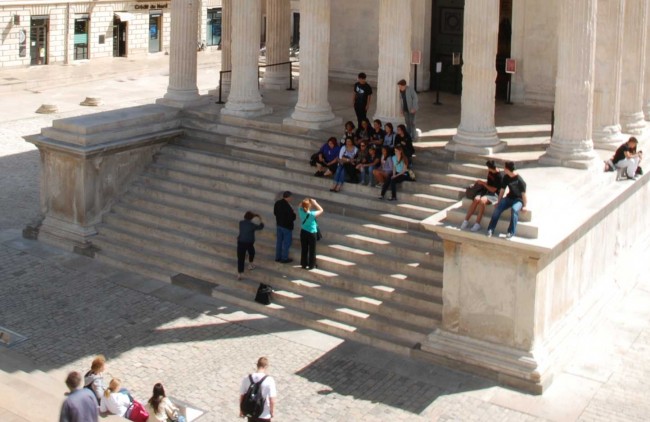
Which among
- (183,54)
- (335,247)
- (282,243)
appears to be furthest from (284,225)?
(183,54)

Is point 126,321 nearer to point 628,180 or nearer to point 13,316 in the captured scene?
point 13,316

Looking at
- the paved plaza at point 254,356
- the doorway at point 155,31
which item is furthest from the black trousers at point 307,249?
the doorway at point 155,31

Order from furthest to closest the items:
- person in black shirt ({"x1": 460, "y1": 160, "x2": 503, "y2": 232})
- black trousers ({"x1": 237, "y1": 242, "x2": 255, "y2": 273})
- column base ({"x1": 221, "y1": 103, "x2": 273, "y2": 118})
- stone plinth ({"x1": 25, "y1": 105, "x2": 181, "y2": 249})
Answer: column base ({"x1": 221, "y1": 103, "x2": 273, "y2": 118})
stone plinth ({"x1": 25, "y1": 105, "x2": 181, "y2": 249})
black trousers ({"x1": 237, "y1": 242, "x2": 255, "y2": 273})
person in black shirt ({"x1": 460, "y1": 160, "x2": 503, "y2": 232})

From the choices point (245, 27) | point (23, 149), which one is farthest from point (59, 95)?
point (245, 27)

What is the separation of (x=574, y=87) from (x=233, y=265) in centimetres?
825

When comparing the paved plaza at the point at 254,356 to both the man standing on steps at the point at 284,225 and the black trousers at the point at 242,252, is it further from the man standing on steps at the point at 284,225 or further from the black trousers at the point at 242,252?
the man standing on steps at the point at 284,225

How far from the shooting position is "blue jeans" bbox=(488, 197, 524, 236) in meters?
19.3

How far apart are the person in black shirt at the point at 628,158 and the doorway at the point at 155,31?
4179 cm

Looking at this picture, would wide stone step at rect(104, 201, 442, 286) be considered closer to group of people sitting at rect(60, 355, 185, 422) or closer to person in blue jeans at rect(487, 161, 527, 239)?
person in blue jeans at rect(487, 161, 527, 239)

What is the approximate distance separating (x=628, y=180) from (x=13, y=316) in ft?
43.5

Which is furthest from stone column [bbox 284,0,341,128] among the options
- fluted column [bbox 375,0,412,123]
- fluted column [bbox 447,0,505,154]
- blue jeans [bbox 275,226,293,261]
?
blue jeans [bbox 275,226,293,261]

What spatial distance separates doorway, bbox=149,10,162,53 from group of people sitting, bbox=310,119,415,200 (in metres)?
38.1

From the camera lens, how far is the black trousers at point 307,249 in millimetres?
23047

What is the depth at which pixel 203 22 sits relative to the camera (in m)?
64.1
